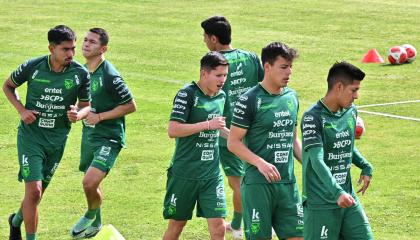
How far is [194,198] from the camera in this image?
12078 millimetres

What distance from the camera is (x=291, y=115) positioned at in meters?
11.3

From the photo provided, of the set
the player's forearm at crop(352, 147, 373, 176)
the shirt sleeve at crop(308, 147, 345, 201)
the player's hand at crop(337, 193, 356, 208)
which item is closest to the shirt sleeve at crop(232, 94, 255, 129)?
the shirt sleeve at crop(308, 147, 345, 201)

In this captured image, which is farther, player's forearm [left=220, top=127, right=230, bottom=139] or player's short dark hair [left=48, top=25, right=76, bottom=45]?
player's short dark hair [left=48, top=25, right=76, bottom=45]

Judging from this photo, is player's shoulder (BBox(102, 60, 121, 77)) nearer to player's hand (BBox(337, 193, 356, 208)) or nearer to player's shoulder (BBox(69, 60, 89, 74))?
player's shoulder (BBox(69, 60, 89, 74))

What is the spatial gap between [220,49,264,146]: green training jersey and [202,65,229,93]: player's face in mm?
1416

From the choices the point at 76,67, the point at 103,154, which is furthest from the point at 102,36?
the point at 103,154

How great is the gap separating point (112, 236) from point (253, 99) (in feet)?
11.1

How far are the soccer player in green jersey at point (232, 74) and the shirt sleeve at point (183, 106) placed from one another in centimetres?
130

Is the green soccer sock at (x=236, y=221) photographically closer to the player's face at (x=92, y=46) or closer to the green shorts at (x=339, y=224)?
the player's face at (x=92, y=46)

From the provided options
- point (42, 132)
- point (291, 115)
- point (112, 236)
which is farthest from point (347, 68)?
point (42, 132)

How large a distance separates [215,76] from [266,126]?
0.95 meters

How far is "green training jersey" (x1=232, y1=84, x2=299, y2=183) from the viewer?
36.5 ft

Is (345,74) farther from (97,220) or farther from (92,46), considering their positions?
(97,220)

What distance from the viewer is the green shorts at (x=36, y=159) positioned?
1289cm
